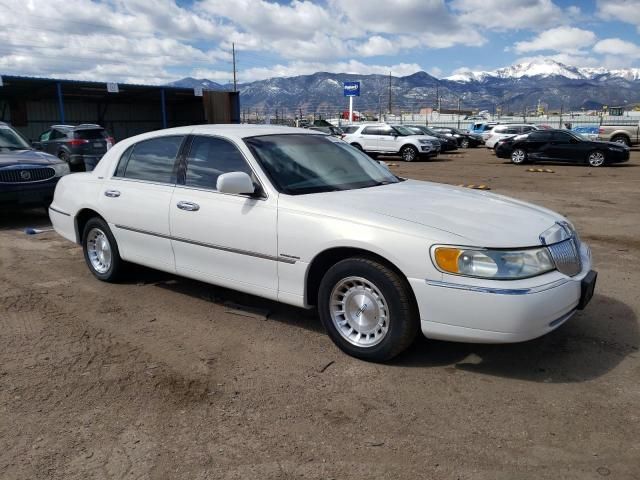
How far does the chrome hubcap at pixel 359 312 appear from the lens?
3652 mm

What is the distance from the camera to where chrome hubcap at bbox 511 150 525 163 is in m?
21.9

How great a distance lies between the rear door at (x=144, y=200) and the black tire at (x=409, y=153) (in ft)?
65.1

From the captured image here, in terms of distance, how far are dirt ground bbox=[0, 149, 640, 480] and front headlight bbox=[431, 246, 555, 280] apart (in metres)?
0.73

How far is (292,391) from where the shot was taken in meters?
3.41

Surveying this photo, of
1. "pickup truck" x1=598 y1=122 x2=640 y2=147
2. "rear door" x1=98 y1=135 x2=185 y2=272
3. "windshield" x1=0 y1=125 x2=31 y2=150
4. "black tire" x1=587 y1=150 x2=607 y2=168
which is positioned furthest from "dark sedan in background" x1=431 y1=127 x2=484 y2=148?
"rear door" x1=98 y1=135 x2=185 y2=272

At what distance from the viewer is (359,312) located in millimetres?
3738

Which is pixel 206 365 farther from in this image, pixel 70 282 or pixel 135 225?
pixel 70 282

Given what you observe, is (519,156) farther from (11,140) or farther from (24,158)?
(24,158)

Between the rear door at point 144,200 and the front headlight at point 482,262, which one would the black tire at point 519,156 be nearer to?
the rear door at point 144,200

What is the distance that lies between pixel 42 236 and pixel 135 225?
3888 mm

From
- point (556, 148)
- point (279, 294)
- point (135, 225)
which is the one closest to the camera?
point (279, 294)

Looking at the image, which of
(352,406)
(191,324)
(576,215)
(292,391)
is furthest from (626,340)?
(576,215)

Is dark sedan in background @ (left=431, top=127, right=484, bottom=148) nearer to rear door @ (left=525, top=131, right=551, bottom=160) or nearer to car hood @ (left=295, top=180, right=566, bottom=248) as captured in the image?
rear door @ (left=525, top=131, right=551, bottom=160)

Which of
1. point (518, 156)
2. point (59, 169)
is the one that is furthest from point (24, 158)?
point (518, 156)
